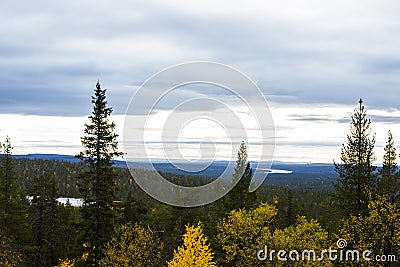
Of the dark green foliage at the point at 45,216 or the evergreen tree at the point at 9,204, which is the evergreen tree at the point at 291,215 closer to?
the dark green foliage at the point at 45,216

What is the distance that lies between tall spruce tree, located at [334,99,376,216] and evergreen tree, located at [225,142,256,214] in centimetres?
1045

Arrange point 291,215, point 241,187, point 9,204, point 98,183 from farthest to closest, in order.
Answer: point 291,215 < point 9,204 < point 241,187 < point 98,183

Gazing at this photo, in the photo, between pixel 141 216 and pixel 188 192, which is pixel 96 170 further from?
pixel 188 192

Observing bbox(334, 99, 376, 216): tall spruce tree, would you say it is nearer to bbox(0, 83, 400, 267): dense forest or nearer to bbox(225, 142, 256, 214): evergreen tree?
bbox(0, 83, 400, 267): dense forest

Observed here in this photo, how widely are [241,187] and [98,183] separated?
A: 14601 mm

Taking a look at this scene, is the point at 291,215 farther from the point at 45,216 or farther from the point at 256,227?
the point at 45,216

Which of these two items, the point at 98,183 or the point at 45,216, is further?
the point at 45,216

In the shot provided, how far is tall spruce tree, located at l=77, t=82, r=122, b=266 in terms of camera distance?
1178 inches

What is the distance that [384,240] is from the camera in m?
24.9

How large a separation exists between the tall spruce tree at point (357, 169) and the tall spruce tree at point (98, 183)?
51.9ft

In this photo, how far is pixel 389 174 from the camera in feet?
103

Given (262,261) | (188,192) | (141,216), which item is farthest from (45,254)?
(262,261)

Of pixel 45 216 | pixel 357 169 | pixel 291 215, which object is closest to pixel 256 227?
pixel 357 169

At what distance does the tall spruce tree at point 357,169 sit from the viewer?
102ft
